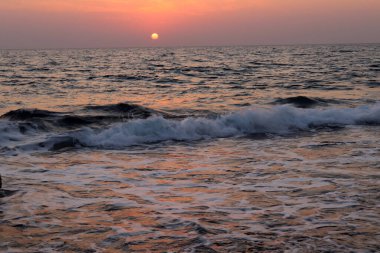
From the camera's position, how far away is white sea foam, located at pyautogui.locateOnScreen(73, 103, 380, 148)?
11963 mm

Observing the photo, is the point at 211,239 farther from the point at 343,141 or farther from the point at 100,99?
the point at 100,99

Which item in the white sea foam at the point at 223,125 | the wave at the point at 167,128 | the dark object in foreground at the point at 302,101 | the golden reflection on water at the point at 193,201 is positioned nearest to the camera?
the golden reflection on water at the point at 193,201

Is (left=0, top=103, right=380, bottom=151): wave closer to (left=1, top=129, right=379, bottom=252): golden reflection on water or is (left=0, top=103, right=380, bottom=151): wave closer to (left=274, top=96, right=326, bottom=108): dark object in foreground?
(left=1, top=129, right=379, bottom=252): golden reflection on water

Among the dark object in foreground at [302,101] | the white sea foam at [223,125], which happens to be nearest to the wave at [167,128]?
the white sea foam at [223,125]

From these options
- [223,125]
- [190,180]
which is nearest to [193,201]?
[190,180]

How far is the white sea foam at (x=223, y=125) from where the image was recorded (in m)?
12.0

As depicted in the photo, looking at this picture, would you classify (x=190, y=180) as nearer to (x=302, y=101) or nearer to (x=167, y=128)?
(x=167, y=128)

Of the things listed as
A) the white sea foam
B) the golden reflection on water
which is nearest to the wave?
the white sea foam

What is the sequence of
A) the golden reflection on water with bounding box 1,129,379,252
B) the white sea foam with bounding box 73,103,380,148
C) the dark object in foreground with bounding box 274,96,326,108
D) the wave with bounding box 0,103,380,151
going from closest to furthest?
the golden reflection on water with bounding box 1,129,379,252 < the wave with bounding box 0,103,380,151 < the white sea foam with bounding box 73,103,380,148 < the dark object in foreground with bounding box 274,96,326,108

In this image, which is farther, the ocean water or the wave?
the wave

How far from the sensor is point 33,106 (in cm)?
1816

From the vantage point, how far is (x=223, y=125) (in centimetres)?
1357

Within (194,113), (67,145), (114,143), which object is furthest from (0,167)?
(194,113)

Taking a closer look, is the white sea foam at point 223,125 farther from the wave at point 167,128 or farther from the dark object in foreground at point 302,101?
the dark object in foreground at point 302,101
